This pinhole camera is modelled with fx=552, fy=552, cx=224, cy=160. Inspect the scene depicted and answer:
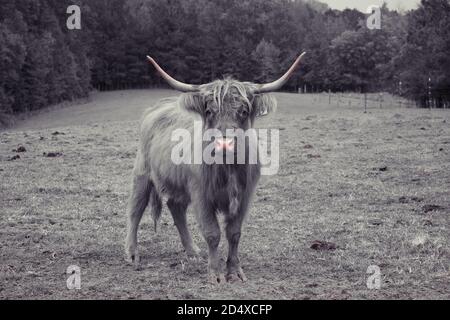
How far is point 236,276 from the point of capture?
5.36 metres

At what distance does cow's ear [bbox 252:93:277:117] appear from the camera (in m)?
5.38

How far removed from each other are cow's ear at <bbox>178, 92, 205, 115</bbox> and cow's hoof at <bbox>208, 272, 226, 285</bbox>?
1568 mm

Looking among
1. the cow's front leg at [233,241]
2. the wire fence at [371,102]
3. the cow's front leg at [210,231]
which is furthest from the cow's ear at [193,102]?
Result: the wire fence at [371,102]

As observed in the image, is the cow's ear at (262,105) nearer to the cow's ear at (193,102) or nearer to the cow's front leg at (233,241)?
the cow's ear at (193,102)

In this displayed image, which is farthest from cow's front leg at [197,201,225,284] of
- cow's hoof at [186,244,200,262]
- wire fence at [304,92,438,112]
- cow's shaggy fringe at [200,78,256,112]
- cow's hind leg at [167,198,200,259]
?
wire fence at [304,92,438,112]

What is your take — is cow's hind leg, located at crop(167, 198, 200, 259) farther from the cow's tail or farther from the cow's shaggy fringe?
the cow's shaggy fringe

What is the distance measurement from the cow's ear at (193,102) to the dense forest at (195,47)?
34938 millimetres

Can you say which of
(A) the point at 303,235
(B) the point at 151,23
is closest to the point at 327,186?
(A) the point at 303,235

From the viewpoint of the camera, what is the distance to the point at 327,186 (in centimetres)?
1009

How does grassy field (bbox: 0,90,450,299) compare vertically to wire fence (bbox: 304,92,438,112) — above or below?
below

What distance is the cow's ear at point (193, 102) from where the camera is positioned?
17.4 ft

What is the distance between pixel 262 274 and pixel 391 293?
4.21 feet

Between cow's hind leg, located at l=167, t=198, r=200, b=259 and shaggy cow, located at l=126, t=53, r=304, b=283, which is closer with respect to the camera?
shaggy cow, located at l=126, t=53, r=304, b=283

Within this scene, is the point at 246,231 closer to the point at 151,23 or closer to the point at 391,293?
the point at 391,293
